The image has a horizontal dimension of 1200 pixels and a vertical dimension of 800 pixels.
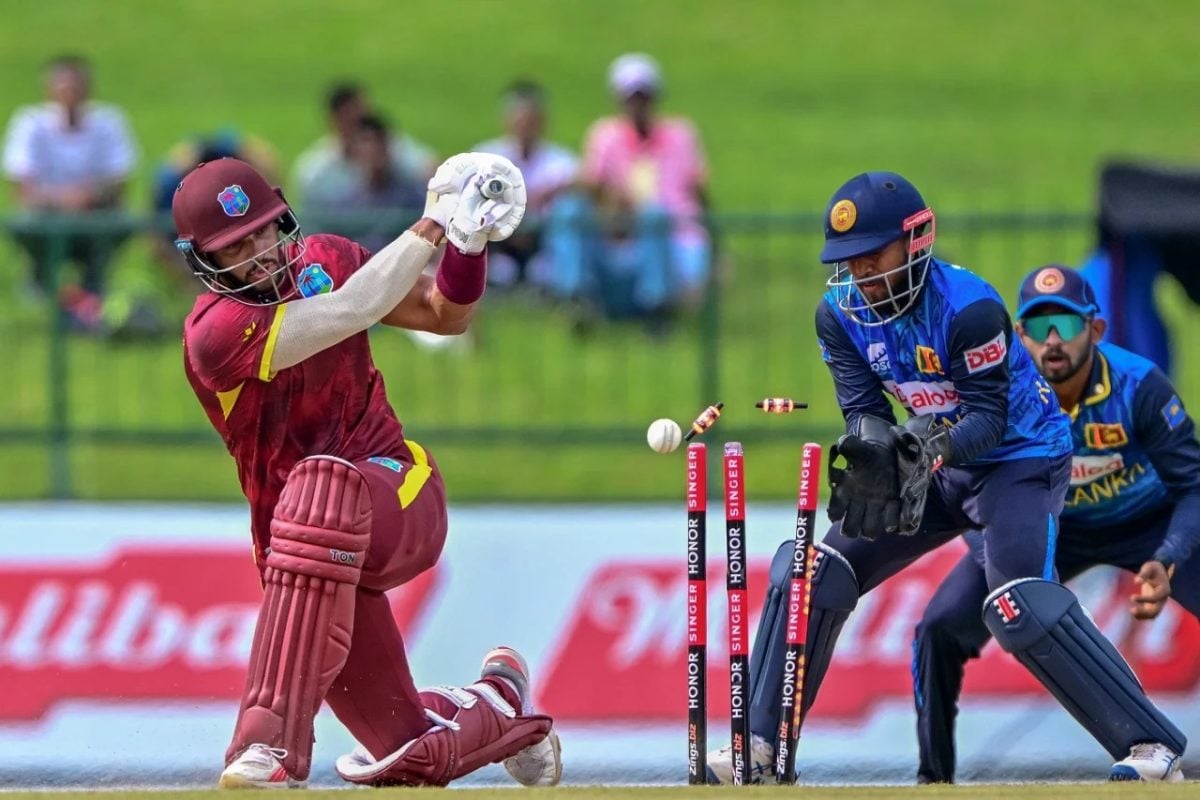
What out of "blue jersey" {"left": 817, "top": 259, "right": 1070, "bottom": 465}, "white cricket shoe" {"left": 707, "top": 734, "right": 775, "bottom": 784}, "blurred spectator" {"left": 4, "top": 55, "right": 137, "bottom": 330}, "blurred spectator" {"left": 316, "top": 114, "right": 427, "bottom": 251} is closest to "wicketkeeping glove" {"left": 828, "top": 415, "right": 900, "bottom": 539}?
"blue jersey" {"left": 817, "top": 259, "right": 1070, "bottom": 465}

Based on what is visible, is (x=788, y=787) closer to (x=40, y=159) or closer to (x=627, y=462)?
(x=627, y=462)

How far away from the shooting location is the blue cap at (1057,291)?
7.20 meters

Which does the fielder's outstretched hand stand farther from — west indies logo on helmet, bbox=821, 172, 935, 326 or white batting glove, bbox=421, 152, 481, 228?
white batting glove, bbox=421, 152, 481, 228

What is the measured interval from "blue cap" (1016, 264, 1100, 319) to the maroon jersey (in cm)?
229

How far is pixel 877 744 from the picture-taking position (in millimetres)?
9039

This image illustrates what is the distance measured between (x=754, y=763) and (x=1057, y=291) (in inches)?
76.7

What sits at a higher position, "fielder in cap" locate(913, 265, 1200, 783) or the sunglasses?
the sunglasses

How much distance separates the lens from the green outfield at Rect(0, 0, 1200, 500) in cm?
1091

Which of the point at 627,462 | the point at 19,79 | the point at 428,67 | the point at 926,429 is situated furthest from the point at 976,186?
the point at 926,429

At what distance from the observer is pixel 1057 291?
23.6ft

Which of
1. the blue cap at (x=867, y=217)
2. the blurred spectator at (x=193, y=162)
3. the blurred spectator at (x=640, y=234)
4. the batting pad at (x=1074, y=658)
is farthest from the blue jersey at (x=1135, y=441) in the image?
the blurred spectator at (x=193, y=162)

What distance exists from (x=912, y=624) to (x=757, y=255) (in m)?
→ 2.44

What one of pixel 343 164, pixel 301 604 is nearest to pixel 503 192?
pixel 301 604

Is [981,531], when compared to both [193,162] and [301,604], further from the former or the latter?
[193,162]
